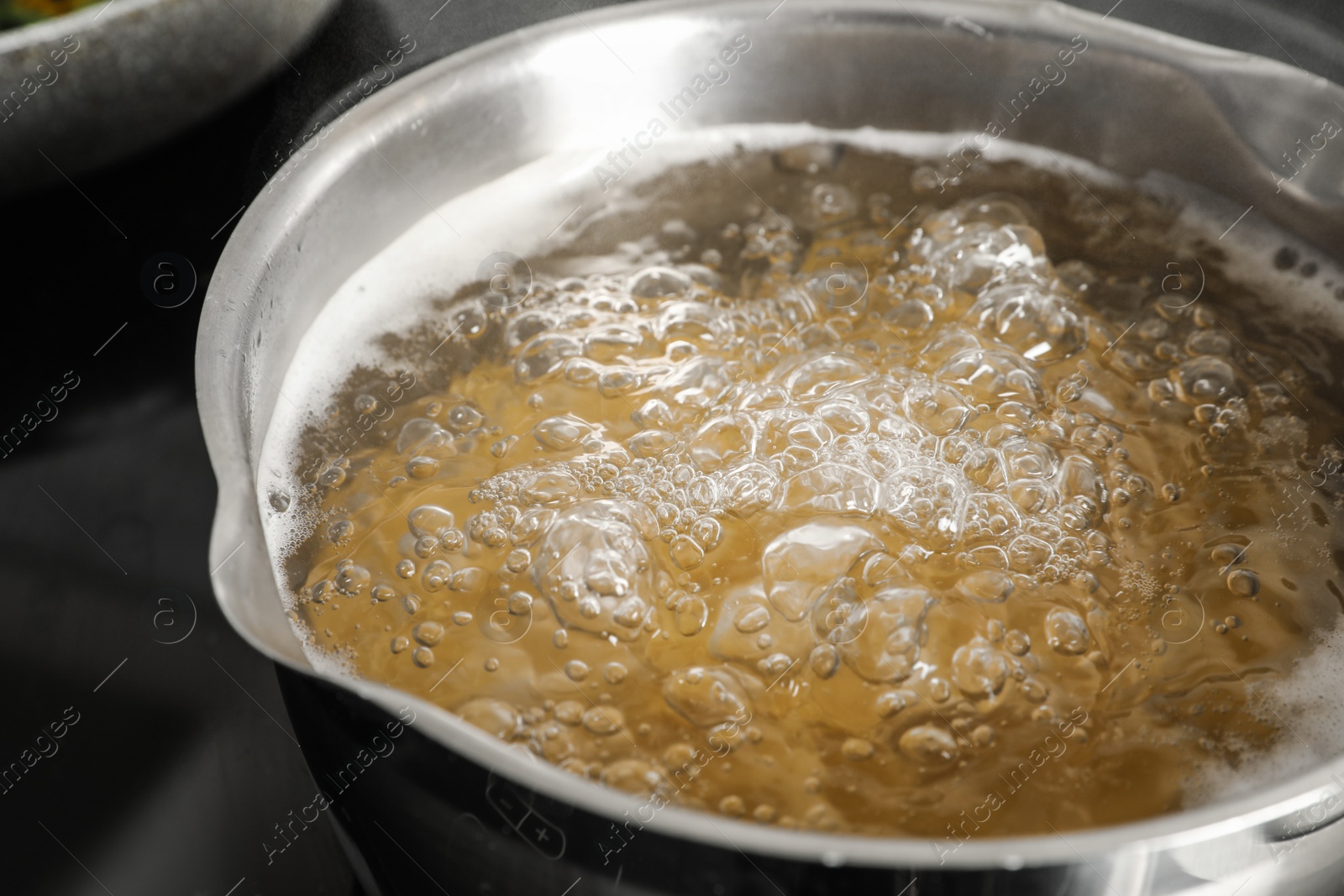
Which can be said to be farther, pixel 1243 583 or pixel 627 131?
pixel 627 131

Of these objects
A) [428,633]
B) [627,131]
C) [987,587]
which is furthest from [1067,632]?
[627,131]

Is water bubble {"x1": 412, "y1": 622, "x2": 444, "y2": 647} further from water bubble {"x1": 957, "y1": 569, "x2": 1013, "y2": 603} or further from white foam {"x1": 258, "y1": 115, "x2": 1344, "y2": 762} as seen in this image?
water bubble {"x1": 957, "y1": 569, "x2": 1013, "y2": 603}

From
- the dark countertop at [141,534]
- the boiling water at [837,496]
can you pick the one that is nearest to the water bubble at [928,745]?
the boiling water at [837,496]

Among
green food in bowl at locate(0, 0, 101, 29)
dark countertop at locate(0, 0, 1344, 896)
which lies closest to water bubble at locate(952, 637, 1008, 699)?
dark countertop at locate(0, 0, 1344, 896)

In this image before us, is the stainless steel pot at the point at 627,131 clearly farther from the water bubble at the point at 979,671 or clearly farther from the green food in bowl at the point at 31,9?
the green food in bowl at the point at 31,9

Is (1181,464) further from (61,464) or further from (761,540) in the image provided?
(61,464)

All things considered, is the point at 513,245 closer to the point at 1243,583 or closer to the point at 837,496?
the point at 837,496

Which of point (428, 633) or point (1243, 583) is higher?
point (428, 633)
